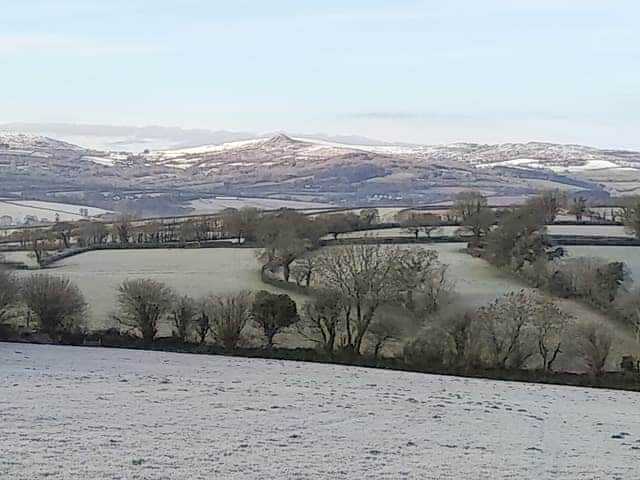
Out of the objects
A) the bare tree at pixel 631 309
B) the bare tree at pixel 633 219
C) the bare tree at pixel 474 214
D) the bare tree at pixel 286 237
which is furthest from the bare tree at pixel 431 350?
the bare tree at pixel 633 219

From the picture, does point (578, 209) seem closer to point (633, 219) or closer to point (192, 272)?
point (633, 219)

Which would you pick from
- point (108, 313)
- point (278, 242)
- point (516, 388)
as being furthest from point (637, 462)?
point (278, 242)

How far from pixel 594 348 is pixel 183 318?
67.8ft

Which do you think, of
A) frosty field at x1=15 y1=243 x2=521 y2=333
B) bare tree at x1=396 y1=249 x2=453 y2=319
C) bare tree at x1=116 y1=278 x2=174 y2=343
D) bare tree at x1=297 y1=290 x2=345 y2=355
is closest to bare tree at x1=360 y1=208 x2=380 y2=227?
frosty field at x1=15 y1=243 x2=521 y2=333

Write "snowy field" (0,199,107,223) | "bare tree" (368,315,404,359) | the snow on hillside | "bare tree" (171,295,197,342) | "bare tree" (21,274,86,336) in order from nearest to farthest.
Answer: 1. "bare tree" (368,315,404,359)
2. "bare tree" (171,295,197,342)
3. "bare tree" (21,274,86,336)
4. the snow on hillside
5. "snowy field" (0,199,107,223)

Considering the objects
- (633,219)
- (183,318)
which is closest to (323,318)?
(183,318)

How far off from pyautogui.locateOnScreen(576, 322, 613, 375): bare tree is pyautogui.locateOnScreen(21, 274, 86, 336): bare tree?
85.6 ft

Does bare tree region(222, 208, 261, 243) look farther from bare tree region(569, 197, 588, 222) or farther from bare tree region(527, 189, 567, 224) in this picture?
bare tree region(569, 197, 588, 222)

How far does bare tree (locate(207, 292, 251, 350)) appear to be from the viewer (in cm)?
4122

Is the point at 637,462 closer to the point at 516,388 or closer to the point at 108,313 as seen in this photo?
the point at 516,388

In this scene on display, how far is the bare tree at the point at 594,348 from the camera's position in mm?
37603

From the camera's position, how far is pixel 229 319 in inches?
1641

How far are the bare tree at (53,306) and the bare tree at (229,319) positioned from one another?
24.4 feet

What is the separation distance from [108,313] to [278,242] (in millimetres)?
17586
